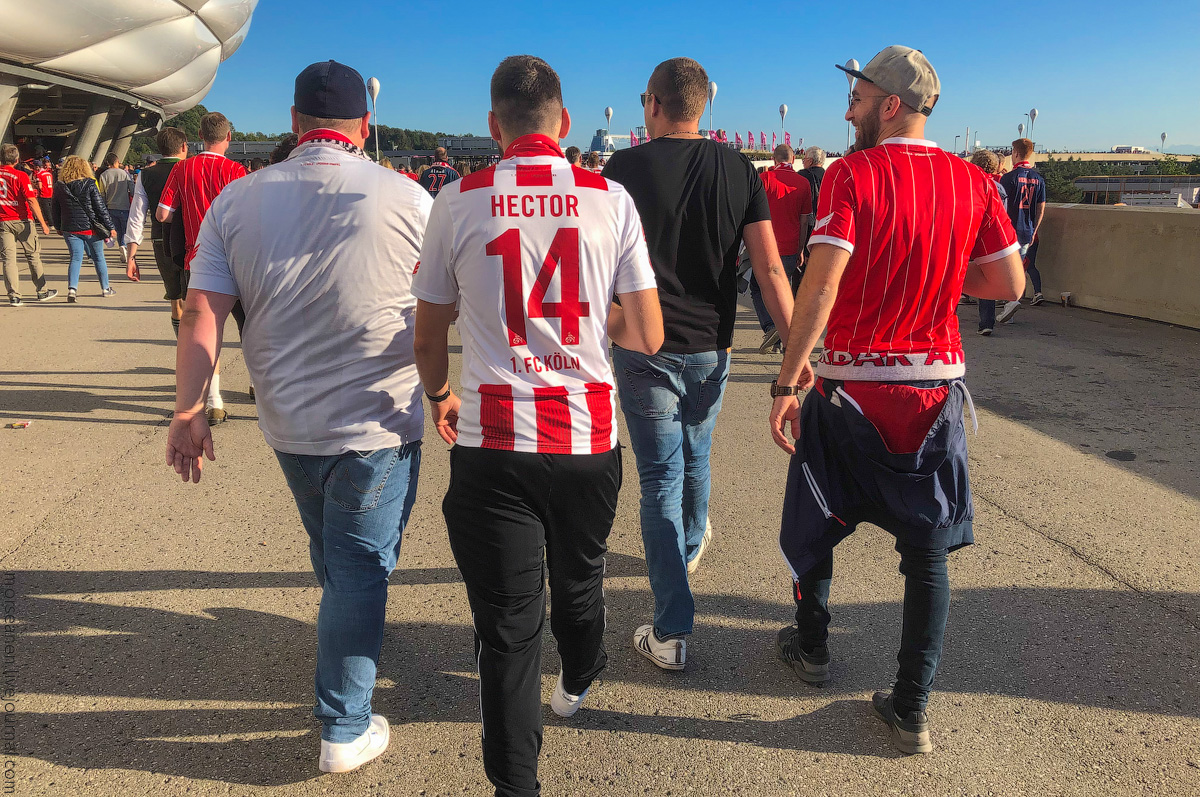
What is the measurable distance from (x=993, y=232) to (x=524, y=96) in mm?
1560

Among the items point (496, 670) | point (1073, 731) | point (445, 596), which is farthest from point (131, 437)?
point (1073, 731)

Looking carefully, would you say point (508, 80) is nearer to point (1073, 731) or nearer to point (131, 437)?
point (1073, 731)

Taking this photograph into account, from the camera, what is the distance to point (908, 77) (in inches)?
95.3

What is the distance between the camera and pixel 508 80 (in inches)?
81.0

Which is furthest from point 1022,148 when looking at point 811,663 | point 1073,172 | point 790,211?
point 1073,172

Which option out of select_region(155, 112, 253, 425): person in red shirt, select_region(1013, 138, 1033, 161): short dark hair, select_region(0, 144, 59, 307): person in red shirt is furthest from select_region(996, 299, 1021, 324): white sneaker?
select_region(0, 144, 59, 307): person in red shirt

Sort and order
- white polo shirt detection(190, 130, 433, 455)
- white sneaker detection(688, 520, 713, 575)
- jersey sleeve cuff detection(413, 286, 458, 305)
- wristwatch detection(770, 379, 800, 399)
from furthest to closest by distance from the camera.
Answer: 1. white sneaker detection(688, 520, 713, 575)
2. wristwatch detection(770, 379, 800, 399)
3. white polo shirt detection(190, 130, 433, 455)
4. jersey sleeve cuff detection(413, 286, 458, 305)

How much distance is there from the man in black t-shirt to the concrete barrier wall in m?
8.91

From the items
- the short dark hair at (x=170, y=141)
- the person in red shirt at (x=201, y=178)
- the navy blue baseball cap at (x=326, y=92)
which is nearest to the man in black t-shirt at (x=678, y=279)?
the navy blue baseball cap at (x=326, y=92)

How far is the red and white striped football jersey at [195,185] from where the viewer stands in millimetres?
5492

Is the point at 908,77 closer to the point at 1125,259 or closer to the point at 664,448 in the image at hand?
the point at 664,448

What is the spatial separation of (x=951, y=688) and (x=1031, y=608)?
2.61ft

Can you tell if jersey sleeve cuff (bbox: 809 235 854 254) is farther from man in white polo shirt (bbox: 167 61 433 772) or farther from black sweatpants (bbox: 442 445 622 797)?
man in white polo shirt (bbox: 167 61 433 772)

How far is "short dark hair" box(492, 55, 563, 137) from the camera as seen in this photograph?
6.76 ft
